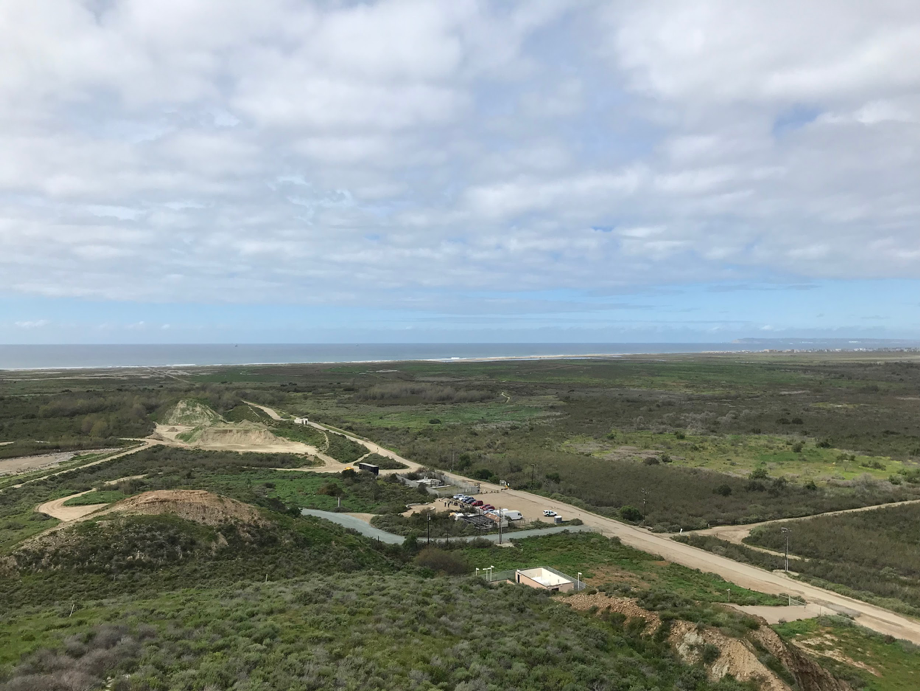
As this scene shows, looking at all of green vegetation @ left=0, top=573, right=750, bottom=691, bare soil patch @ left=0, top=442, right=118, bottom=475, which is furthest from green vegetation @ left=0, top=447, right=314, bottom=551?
green vegetation @ left=0, top=573, right=750, bottom=691

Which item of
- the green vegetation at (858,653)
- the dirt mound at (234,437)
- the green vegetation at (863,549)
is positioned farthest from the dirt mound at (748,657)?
the dirt mound at (234,437)

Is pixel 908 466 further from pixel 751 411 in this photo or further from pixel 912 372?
pixel 912 372

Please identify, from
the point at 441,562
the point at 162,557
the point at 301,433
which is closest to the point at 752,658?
the point at 441,562

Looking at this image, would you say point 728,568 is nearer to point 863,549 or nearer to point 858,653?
point 858,653

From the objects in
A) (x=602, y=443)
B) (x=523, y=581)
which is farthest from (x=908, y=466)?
(x=523, y=581)

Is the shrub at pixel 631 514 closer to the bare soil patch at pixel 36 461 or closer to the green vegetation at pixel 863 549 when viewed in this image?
the green vegetation at pixel 863 549

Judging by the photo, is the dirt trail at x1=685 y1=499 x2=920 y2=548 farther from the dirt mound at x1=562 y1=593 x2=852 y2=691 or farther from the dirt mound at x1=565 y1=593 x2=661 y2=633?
the dirt mound at x1=562 y1=593 x2=852 y2=691
